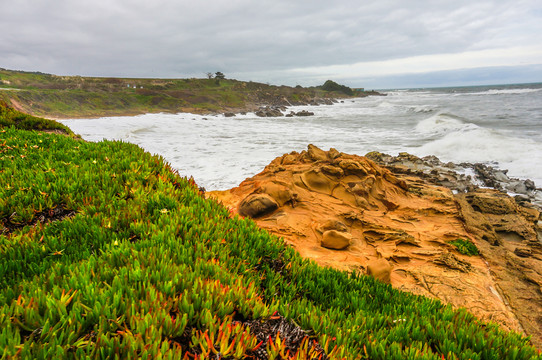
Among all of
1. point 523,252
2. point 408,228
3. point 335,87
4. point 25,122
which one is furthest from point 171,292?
point 335,87

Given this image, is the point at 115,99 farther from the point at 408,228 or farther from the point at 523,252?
the point at 523,252

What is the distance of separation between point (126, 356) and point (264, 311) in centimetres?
93

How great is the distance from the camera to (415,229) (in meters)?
8.34

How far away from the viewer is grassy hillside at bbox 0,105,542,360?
1.65 meters

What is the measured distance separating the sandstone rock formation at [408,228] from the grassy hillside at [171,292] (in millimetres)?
2823

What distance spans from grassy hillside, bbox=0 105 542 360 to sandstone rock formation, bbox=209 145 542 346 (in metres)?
2.82

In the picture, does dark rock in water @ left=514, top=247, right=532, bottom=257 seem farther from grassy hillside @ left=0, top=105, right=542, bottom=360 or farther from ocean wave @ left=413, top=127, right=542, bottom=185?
ocean wave @ left=413, top=127, right=542, bottom=185

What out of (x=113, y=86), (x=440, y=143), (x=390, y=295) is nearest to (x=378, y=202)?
(x=390, y=295)

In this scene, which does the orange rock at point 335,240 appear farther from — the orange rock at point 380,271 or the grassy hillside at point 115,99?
the grassy hillside at point 115,99

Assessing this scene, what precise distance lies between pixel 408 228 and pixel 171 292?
798cm

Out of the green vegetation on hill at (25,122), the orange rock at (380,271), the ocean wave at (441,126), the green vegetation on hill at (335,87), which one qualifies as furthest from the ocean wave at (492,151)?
the green vegetation on hill at (335,87)

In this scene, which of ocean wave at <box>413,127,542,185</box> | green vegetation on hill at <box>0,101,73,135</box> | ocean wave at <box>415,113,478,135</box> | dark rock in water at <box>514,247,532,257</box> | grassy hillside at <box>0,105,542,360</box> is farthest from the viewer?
ocean wave at <box>415,113,478,135</box>

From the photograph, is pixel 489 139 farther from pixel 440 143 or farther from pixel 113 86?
pixel 113 86

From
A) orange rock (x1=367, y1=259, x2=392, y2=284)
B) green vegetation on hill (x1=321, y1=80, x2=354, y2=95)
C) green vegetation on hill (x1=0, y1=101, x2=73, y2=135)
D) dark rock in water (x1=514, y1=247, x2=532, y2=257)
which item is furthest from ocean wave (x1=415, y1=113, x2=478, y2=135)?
green vegetation on hill (x1=321, y1=80, x2=354, y2=95)
